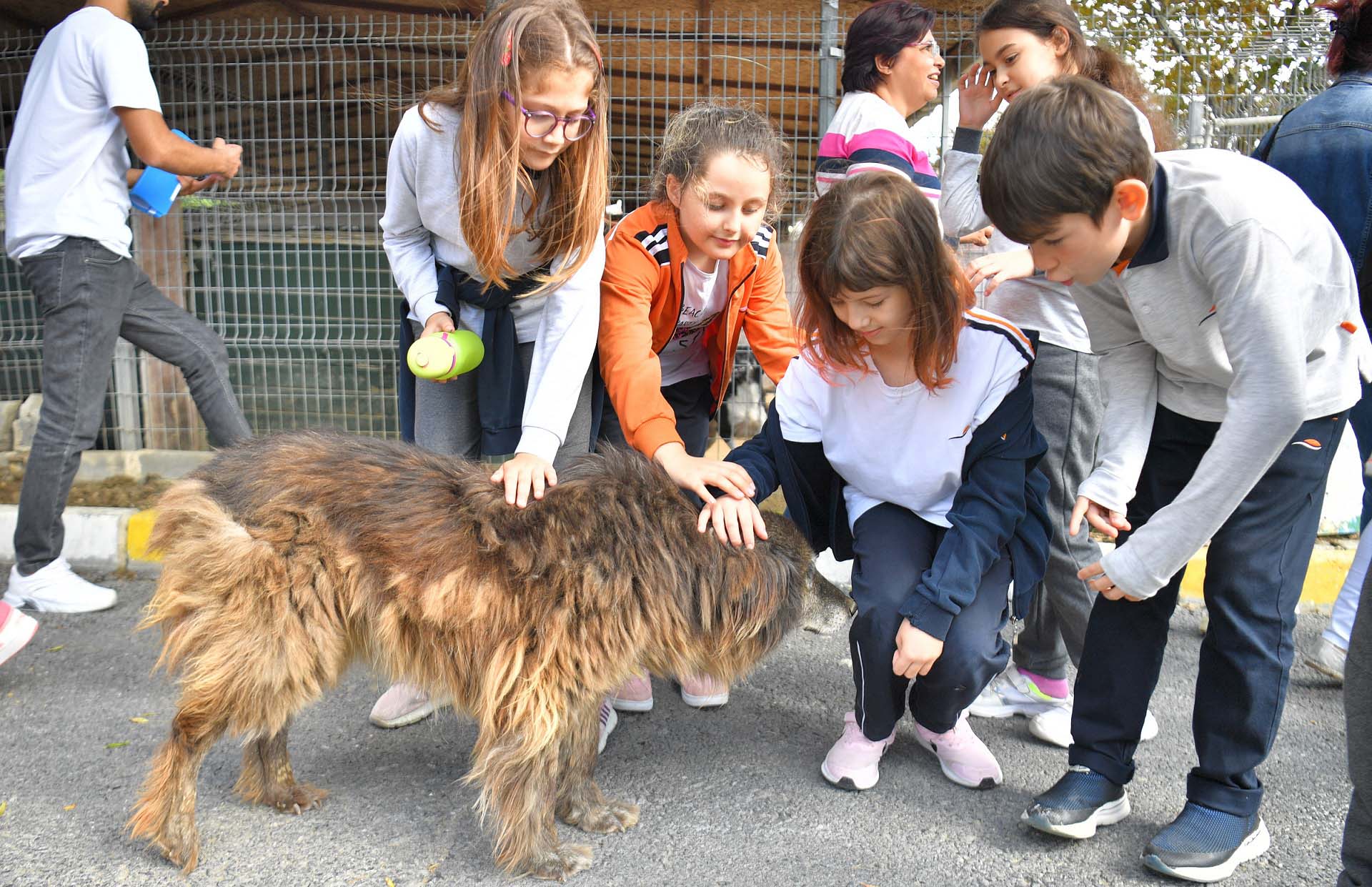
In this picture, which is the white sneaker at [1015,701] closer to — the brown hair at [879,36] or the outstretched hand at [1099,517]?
the outstretched hand at [1099,517]

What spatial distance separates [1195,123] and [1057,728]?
327 cm

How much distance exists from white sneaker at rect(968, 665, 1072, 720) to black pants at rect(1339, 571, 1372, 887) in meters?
1.32

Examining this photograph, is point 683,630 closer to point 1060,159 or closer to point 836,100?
point 1060,159

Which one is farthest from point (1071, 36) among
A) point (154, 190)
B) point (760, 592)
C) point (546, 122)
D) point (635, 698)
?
point (154, 190)

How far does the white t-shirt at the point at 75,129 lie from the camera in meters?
3.82

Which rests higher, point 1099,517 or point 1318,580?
point 1099,517

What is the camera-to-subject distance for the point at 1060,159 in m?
2.07

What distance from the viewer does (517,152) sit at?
107 inches

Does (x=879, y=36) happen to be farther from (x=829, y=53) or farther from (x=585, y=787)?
(x=585, y=787)

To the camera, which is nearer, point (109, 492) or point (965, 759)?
point (965, 759)

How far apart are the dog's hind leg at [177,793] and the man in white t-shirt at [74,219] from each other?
2064 millimetres

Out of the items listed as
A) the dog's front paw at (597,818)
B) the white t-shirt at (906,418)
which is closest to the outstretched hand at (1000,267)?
the white t-shirt at (906,418)

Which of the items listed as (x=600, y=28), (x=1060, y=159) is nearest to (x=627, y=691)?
(x=1060, y=159)

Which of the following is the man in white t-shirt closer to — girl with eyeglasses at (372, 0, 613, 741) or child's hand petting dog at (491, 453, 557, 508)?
girl with eyeglasses at (372, 0, 613, 741)
